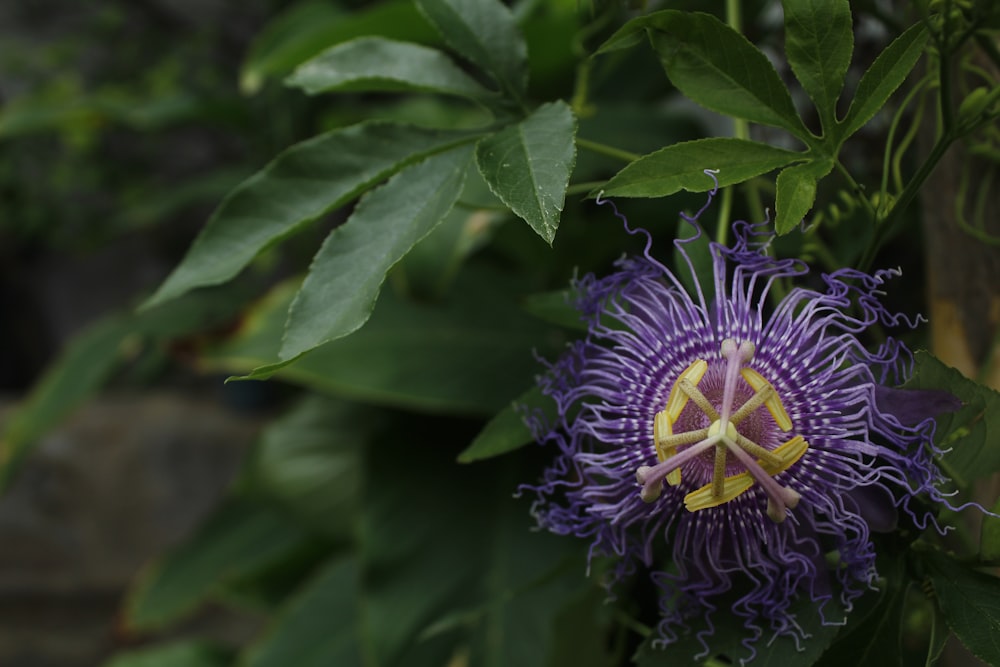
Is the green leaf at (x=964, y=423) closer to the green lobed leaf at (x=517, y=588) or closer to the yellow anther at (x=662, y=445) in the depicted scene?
the yellow anther at (x=662, y=445)

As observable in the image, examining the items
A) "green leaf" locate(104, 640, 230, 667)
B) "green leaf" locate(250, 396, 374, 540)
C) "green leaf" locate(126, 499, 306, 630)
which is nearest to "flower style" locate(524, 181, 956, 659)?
"green leaf" locate(250, 396, 374, 540)

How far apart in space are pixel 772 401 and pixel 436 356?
63 centimetres

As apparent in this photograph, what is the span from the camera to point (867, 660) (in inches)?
15.2

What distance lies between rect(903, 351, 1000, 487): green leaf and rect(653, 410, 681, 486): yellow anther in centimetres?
9

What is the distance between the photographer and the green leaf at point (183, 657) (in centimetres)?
154

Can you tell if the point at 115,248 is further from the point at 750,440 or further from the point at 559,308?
the point at 750,440

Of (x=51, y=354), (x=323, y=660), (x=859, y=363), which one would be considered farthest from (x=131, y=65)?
(x=859, y=363)

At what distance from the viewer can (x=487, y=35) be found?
19.3 inches

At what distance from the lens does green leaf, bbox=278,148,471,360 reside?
0.37 m

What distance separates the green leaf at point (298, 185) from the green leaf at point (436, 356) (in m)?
0.44

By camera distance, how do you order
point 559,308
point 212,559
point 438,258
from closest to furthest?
point 559,308 < point 438,258 < point 212,559

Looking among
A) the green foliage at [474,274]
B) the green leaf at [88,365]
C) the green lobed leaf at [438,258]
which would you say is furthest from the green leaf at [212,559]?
the green lobed leaf at [438,258]

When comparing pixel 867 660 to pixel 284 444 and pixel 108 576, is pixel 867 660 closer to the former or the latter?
pixel 284 444

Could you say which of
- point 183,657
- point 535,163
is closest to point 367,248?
point 535,163
